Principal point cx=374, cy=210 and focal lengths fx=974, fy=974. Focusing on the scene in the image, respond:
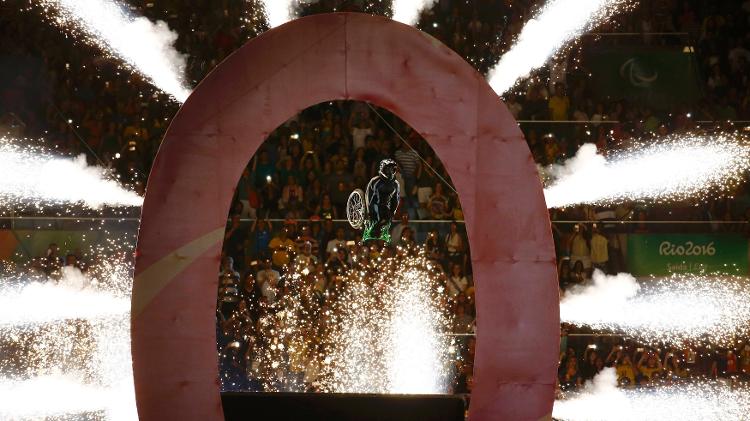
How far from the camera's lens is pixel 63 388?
11.7 m

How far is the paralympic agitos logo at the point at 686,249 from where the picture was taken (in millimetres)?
12578

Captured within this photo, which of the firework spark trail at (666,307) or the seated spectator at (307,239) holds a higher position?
the seated spectator at (307,239)

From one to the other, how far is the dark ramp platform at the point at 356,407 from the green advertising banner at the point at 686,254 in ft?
22.0

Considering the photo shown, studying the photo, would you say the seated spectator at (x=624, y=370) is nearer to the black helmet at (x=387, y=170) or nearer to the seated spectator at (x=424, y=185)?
the seated spectator at (x=424, y=185)

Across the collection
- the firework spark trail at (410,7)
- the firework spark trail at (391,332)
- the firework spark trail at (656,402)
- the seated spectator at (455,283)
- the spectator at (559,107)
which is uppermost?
the firework spark trail at (410,7)

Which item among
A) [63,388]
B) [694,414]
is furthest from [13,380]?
[694,414]

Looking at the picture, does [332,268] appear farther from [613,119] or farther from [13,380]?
[613,119]

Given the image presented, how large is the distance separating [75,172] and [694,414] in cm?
838

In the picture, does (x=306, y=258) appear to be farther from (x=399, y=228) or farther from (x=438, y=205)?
(x=438, y=205)

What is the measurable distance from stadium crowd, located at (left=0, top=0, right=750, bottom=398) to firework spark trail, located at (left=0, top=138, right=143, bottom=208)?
175 millimetres

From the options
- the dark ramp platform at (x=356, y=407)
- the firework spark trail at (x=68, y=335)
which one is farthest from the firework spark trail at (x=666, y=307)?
the dark ramp platform at (x=356, y=407)

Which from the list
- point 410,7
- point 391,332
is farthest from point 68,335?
point 410,7

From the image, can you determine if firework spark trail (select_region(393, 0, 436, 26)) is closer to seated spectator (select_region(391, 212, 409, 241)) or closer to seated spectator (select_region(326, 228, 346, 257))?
seated spectator (select_region(391, 212, 409, 241))

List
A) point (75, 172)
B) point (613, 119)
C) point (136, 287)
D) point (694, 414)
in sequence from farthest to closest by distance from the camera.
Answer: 1. point (613, 119)
2. point (75, 172)
3. point (694, 414)
4. point (136, 287)
